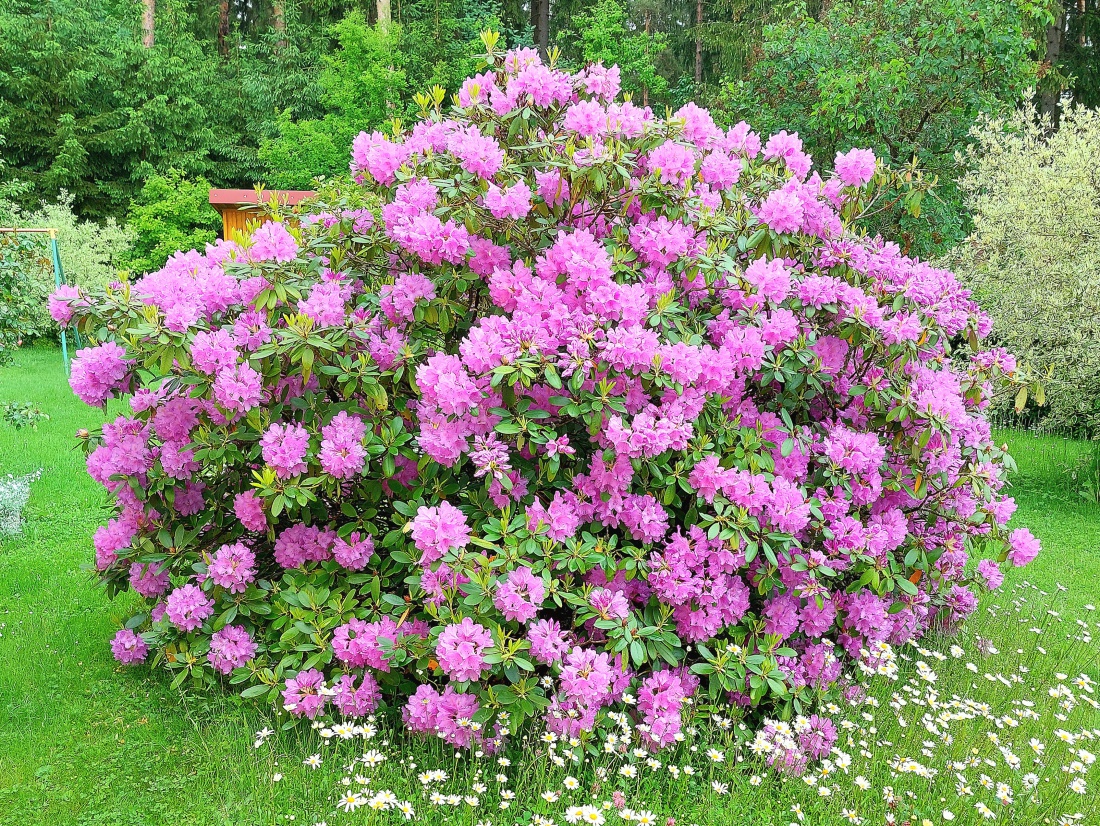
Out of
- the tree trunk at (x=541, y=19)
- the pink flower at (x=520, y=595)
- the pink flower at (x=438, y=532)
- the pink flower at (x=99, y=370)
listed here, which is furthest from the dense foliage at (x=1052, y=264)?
the tree trunk at (x=541, y=19)

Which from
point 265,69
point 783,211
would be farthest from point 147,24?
point 783,211

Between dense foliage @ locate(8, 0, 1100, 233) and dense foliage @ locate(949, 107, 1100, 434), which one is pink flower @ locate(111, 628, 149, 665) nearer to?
dense foliage @ locate(949, 107, 1100, 434)

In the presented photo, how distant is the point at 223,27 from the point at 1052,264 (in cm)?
2459

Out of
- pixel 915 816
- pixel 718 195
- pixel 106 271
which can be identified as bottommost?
pixel 106 271

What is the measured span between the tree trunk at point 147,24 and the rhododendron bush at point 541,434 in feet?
74.2

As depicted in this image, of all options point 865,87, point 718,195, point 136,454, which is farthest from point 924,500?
point 865,87

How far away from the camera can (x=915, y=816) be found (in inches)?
101

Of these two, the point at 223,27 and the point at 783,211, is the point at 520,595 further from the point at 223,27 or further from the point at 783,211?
the point at 223,27

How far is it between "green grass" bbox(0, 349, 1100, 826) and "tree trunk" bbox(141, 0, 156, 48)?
72.5 ft

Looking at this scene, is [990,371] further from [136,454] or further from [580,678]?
[136,454]

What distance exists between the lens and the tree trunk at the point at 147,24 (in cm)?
2225

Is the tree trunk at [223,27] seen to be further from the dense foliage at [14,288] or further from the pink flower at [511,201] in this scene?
the pink flower at [511,201]

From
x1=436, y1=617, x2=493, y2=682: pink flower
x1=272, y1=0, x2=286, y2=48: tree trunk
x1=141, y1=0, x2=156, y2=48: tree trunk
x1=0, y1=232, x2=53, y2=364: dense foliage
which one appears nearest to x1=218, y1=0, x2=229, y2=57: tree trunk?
x1=272, y1=0, x2=286, y2=48: tree trunk

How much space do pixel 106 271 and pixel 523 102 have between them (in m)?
17.4
